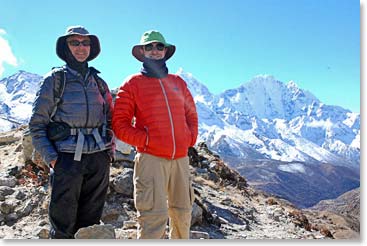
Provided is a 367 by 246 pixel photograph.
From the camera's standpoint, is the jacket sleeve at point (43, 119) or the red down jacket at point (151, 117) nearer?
the jacket sleeve at point (43, 119)

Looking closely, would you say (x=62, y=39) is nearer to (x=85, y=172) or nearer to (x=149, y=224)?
(x=85, y=172)

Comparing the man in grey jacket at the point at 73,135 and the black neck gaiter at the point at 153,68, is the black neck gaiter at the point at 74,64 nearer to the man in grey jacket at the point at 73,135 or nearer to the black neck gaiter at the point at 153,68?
the man in grey jacket at the point at 73,135

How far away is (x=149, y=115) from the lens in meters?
4.89

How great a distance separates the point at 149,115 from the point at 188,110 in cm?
65

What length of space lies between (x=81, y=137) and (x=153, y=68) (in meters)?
1.14

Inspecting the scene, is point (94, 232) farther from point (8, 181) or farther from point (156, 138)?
point (8, 181)

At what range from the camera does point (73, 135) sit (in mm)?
4551

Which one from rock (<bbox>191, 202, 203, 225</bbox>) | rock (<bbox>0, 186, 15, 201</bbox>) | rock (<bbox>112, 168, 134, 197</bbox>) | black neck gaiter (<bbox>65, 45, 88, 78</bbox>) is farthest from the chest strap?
rock (<bbox>0, 186, 15, 201</bbox>)

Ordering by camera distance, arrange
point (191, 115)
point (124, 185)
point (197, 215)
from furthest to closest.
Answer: point (197, 215)
point (124, 185)
point (191, 115)

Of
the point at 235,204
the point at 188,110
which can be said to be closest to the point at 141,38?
the point at 188,110

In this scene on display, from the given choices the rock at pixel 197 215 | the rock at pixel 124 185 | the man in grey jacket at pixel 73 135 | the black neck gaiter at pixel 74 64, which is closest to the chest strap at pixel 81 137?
the man in grey jacket at pixel 73 135

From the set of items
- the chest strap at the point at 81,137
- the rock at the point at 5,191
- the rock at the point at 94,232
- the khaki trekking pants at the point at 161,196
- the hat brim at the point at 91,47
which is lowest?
the rock at the point at 5,191

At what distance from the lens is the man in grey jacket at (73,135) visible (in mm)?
4500

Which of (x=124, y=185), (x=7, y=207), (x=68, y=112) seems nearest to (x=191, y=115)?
(x=68, y=112)
